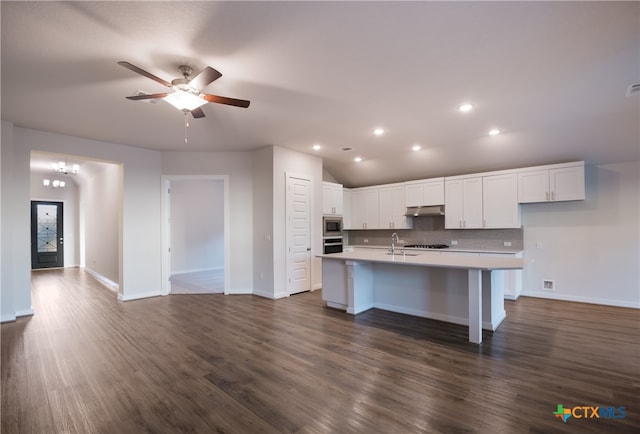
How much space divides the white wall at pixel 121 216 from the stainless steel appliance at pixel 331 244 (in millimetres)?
3315

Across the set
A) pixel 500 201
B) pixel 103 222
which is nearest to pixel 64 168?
pixel 103 222

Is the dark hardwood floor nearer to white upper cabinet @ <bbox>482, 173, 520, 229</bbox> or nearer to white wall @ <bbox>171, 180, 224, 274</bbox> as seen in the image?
white upper cabinet @ <bbox>482, 173, 520, 229</bbox>

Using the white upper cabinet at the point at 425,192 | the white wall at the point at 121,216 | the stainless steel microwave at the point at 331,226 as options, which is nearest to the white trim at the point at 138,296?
the white wall at the point at 121,216

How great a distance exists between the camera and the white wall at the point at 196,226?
333 inches

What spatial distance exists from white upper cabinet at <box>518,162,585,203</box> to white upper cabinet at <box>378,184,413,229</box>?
88.7 inches

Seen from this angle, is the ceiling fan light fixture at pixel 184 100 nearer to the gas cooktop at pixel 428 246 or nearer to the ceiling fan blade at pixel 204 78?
the ceiling fan blade at pixel 204 78

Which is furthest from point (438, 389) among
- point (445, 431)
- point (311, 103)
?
point (311, 103)

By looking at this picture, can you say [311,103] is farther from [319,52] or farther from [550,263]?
[550,263]

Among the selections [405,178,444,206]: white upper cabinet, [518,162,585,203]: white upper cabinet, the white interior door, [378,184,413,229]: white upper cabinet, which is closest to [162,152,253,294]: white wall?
the white interior door

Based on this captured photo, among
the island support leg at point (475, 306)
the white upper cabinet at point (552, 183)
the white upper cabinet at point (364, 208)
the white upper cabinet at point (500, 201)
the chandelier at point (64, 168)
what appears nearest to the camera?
the island support leg at point (475, 306)

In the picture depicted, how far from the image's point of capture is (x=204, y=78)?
8.03 ft

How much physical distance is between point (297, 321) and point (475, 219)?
13.3 ft

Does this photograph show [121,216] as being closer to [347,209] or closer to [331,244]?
[331,244]

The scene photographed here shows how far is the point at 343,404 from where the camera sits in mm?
2188
